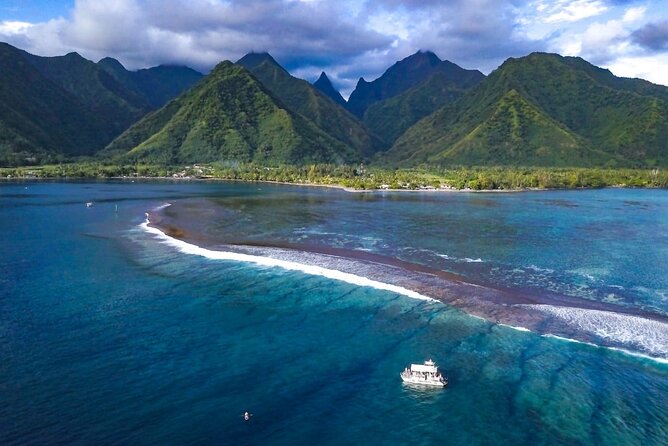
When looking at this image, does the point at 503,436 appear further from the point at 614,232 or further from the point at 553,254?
the point at 614,232

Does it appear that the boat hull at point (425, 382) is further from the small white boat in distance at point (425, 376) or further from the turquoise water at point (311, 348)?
the turquoise water at point (311, 348)

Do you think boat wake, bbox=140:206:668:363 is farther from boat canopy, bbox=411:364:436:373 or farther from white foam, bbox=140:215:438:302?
boat canopy, bbox=411:364:436:373

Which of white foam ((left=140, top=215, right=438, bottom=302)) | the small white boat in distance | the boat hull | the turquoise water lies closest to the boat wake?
white foam ((left=140, top=215, right=438, bottom=302))

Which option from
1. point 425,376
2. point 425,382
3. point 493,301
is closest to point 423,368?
point 425,376

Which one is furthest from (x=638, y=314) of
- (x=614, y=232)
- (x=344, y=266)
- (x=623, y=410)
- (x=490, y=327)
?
(x=614, y=232)

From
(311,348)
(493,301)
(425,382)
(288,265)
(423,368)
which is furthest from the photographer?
(288,265)

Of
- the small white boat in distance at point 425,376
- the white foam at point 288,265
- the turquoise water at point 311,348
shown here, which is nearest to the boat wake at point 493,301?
the white foam at point 288,265

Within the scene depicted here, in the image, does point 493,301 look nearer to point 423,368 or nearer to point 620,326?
point 620,326
